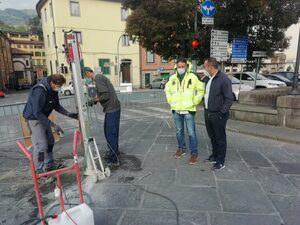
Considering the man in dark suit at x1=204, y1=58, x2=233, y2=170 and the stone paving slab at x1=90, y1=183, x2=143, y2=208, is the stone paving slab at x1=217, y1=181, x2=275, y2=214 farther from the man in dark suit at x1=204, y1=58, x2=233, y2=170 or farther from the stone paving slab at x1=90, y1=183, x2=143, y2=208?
the stone paving slab at x1=90, y1=183, x2=143, y2=208

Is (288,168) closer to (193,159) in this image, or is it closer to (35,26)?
(193,159)

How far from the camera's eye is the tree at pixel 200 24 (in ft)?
30.0

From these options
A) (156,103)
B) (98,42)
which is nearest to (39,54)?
(98,42)

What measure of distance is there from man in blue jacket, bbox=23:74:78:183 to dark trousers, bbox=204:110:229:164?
222 centimetres

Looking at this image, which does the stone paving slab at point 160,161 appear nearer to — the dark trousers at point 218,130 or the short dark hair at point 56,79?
the dark trousers at point 218,130

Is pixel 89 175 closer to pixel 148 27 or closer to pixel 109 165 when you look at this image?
pixel 109 165

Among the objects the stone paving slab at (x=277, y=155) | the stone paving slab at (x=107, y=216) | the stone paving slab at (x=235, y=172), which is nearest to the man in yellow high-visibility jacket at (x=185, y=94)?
the stone paving slab at (x=235, y=172)

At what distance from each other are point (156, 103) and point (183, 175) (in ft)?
27.1

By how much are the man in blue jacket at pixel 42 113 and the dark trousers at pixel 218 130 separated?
2224 millimetres

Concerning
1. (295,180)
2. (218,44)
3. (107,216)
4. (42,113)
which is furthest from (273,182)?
(218,44)

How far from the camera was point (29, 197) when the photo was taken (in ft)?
11.0

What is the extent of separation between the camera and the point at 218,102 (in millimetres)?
3756

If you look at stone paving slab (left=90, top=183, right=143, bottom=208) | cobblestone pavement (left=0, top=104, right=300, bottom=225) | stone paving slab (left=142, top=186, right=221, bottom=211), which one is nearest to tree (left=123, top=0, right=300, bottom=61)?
cobblestone pavement (left=0, top=104, right=300, bottom=225)

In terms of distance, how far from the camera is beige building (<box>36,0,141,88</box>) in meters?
25.4
